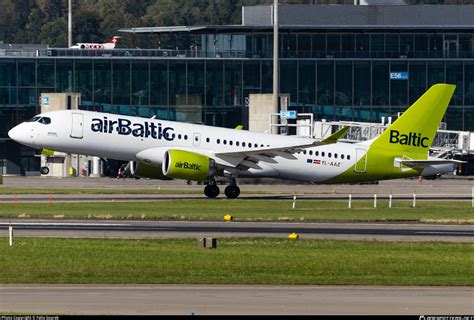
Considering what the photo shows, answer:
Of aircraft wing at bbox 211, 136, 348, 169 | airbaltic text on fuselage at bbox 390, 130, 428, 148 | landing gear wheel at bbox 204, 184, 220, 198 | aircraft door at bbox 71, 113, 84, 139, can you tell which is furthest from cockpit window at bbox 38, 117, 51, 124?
airbaltic text on fuselage at bbox 390, 130, 428, 148

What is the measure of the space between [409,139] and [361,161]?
10.1 feet

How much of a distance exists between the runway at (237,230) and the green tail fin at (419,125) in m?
18.8

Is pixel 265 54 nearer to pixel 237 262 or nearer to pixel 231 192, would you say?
pixel 231 192

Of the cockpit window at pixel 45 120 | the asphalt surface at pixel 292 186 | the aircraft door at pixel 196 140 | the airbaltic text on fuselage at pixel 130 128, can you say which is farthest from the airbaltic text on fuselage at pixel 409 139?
→ the cockpit window at pixel 45 120

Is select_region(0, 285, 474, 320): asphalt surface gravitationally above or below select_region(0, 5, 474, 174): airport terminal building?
below

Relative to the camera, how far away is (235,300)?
2966cm

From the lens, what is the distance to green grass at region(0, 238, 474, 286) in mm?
34031

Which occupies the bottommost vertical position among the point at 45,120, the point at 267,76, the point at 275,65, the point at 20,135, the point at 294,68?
the point at 20,135

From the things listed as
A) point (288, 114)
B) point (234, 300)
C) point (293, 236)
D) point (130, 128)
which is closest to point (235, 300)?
point (234, 300)

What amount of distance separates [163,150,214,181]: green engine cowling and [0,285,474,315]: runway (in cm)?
3526

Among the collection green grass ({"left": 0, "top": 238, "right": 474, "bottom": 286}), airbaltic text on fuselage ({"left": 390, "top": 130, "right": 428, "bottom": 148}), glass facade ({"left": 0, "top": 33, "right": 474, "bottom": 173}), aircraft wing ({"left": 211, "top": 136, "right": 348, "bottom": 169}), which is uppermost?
glass facade ({"left": 0, "top": 33, "right": 474, "bottom": 173})

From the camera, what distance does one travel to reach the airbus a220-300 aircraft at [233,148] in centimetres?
6825

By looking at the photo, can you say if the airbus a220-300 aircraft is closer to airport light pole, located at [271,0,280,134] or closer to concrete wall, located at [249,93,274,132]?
airport light pole, located at [271,0,280,134]

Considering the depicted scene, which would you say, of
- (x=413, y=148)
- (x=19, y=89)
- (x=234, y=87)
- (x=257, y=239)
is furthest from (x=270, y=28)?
(x=257, y=239)
